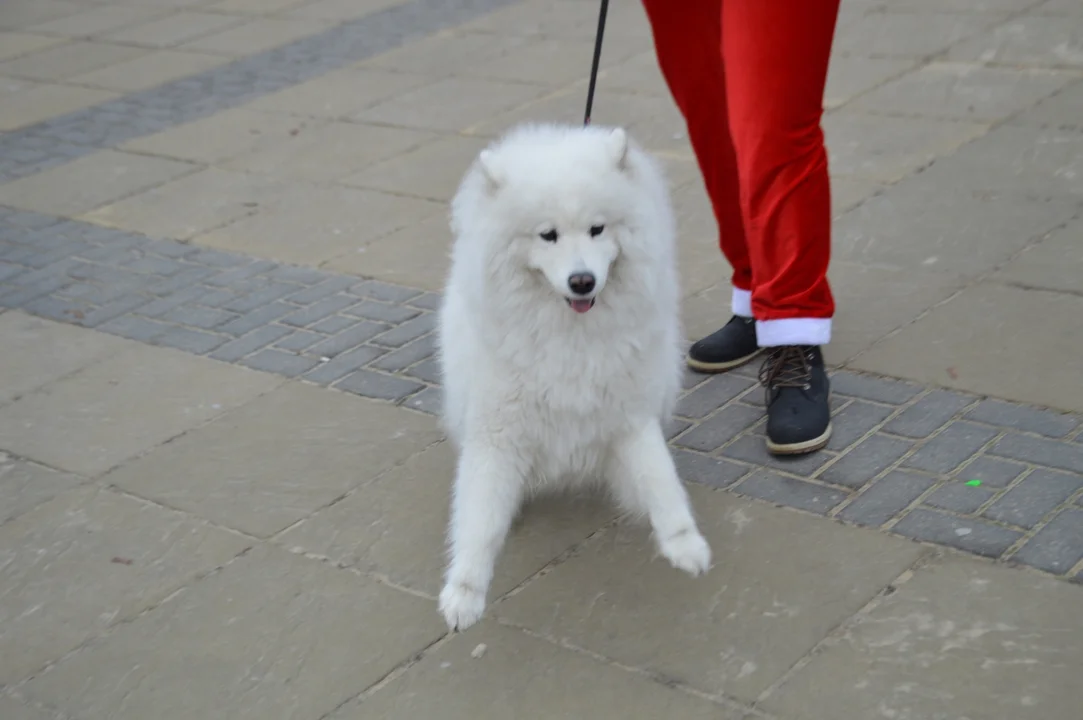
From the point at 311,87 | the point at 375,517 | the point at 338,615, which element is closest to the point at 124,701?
the point at 338,615

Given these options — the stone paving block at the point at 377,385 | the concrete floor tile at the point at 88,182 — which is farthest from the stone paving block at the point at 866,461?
the concrete floor tile at the point at 88,182

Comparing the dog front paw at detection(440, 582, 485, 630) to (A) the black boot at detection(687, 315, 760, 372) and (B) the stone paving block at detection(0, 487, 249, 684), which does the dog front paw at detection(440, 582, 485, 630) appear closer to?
(B) the stone paving block at detection(0, 487, 249, 684)

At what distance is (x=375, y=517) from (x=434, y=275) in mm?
1849

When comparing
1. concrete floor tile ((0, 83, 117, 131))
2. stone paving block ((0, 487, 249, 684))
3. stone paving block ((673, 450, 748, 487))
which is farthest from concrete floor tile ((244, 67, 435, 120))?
stone paving block ((673, 450, 748, 487))

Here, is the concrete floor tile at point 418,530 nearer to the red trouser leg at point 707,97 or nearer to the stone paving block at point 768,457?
the stone paving block at point 768,457

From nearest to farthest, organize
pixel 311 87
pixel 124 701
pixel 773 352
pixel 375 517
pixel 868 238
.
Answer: pixel 124 701
pixel 375 517
pixel 773 352
pixel 868 238
pixel 311 87

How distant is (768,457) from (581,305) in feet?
3.42

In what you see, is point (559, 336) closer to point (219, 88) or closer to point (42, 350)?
point (42, 350)

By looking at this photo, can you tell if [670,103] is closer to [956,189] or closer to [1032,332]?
[956,189]

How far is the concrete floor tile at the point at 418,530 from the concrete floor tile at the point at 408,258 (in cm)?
155

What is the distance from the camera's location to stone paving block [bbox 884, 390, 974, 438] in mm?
3883

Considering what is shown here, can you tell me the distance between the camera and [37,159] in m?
7.64

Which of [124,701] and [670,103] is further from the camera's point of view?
[670,103]

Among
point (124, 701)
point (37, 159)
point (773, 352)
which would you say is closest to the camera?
point (124, 701)
